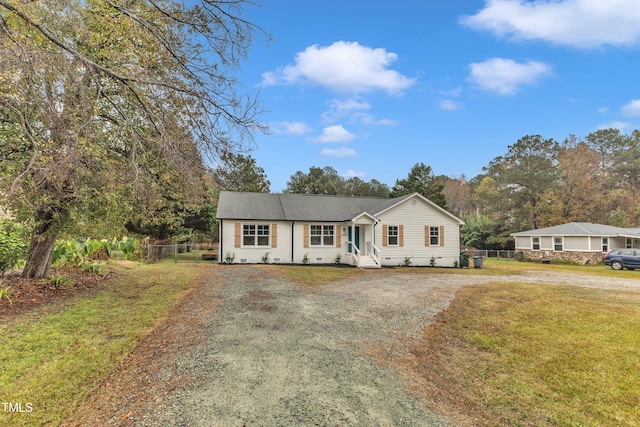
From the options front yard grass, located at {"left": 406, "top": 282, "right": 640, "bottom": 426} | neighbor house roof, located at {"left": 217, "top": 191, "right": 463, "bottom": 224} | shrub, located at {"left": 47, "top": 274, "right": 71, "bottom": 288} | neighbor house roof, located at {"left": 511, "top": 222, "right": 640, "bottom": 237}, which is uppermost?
neighbor house roof, located at {"left": 217, "top": 191, "right": 463, "bottom": 224}

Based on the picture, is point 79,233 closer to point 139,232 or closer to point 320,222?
point 139,232

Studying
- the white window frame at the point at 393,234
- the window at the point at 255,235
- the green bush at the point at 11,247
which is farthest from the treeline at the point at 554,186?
the green bush at the point at 11,247

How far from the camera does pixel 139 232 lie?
18.1 metres

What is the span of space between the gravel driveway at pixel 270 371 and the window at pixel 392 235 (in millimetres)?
10704

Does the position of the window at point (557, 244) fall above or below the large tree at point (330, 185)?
below

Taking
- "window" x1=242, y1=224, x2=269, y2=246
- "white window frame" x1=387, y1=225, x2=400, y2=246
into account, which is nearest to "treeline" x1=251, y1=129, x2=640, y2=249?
"white window frame" x1=387, y1=225, x2=400, y2=246

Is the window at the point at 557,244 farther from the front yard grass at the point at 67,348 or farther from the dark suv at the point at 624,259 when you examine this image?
the front yard grass at the point at 67,348

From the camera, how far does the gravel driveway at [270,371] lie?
2.82m

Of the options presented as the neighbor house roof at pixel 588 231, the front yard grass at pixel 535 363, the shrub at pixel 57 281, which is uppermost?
the neighbor house roof at pixel 588 231

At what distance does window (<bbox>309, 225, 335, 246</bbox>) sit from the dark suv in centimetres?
1912

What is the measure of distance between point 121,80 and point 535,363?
6996 millimetres

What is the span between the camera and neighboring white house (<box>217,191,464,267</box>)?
56.5 ft

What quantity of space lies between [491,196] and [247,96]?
130 feet

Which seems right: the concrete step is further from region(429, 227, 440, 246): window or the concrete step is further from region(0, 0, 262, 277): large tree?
region(0, 0, 262, 277): large tree
